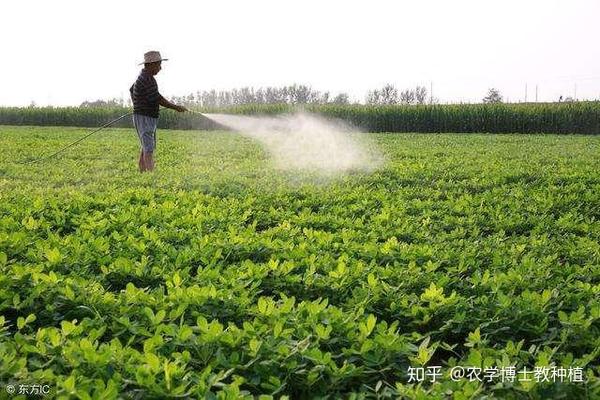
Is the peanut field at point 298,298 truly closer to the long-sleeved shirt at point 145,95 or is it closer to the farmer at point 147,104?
the farmer at point 147,104

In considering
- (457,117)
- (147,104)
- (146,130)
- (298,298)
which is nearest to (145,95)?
(147,104)

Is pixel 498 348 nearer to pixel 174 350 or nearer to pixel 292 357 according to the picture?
pixel 292 357

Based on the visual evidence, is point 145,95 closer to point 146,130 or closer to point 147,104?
point 147,104

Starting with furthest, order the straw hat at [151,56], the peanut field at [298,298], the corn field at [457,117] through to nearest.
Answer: the corn field at [457,117]
the straw hat at [151,56]
the peanut field at [298,298]

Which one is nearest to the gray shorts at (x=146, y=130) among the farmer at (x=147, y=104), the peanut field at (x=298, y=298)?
the farmer at (x=147, y=104)

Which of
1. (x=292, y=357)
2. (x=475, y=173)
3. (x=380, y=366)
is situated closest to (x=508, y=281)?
(x=380, y=366)

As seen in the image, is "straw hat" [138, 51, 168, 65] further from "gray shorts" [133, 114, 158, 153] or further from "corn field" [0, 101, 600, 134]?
"corn field" [0, 101, 600, 134]

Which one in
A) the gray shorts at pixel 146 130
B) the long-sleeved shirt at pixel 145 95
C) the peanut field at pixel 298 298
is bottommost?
the peanut field at pixel 298 298

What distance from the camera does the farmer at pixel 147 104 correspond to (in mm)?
9758

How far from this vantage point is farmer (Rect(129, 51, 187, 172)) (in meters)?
9.76

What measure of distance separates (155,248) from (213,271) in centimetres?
91

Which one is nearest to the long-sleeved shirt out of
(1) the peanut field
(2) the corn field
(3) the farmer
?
(3) the farmer

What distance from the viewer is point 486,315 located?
320 centimetres

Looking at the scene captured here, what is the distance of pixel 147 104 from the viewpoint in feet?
32.5
